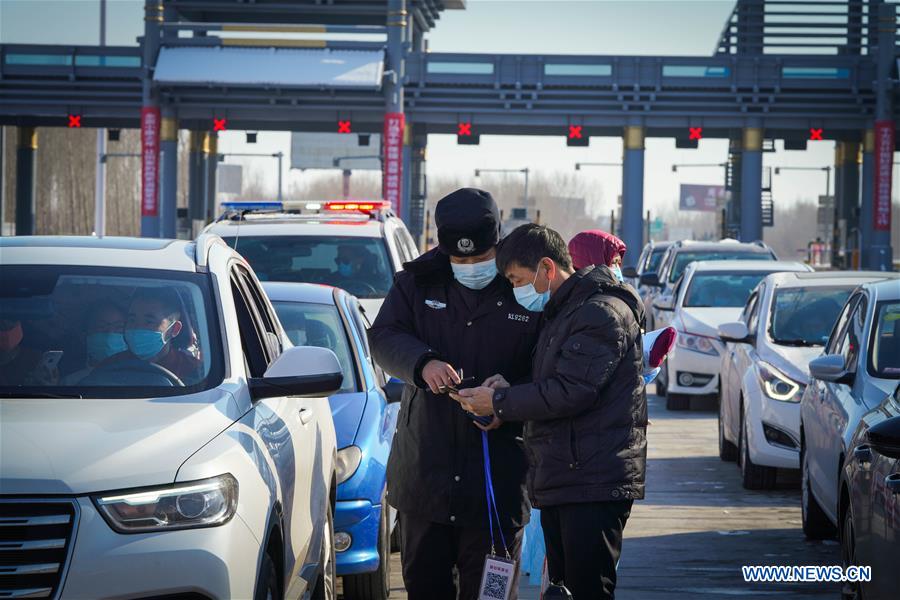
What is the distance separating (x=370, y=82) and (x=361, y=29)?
97.3 inches

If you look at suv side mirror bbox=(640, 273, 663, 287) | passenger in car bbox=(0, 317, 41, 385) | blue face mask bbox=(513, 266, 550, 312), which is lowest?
suv side mirror bbox=(640, 273, 663, 287)

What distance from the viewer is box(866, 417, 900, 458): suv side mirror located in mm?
4715

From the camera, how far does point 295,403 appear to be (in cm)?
609

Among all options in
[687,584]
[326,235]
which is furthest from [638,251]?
[687,584]

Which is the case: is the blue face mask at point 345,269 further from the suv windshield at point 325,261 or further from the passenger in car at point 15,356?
the passenger in car at point 15,356

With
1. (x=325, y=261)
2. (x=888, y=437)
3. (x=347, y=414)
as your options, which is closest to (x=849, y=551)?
(x=888, y=437)

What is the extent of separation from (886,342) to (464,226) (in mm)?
3945

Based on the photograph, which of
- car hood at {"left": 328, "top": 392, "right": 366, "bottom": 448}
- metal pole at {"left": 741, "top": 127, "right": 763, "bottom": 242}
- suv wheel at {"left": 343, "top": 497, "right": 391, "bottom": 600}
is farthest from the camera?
metal pole at {"left": 741, "top": 127, "right": 763, "bottom": 242}

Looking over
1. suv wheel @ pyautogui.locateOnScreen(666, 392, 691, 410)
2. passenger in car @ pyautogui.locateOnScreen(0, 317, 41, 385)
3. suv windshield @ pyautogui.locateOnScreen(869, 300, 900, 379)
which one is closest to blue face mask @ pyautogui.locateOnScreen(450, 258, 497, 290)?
passenger in car @ pyautogui.locateOnScreen(0, 317, 41, 385)

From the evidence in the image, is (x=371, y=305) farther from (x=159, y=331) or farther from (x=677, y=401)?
(x=159, y=331)

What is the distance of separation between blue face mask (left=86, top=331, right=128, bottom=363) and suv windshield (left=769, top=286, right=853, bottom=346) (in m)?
7.82

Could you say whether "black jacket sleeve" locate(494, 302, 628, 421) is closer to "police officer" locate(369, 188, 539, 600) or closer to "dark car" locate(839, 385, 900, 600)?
"police officer" locate(369, 188, 539, 600)

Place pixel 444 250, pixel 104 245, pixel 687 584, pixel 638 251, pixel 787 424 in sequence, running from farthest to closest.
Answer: pixel 638 251
pixel 787 424
pixel 687 584
pixel 104 245
pixel 444 250

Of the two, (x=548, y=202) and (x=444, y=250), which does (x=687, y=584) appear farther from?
(x=548, y=202)
